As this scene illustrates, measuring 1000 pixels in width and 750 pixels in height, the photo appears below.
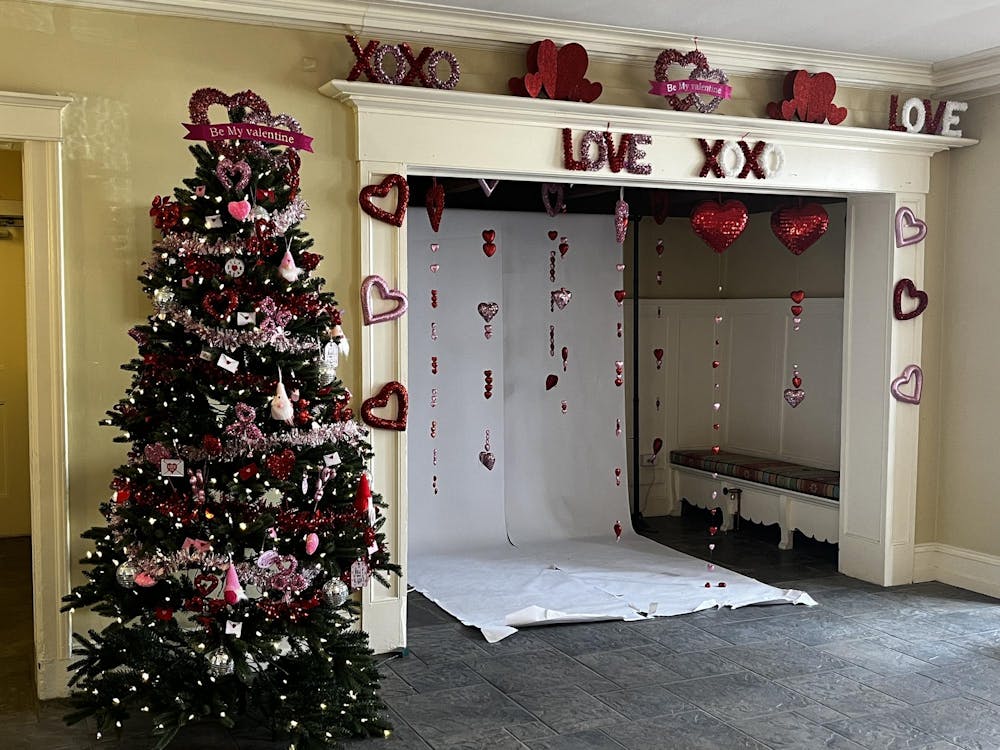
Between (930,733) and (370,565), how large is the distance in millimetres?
2029

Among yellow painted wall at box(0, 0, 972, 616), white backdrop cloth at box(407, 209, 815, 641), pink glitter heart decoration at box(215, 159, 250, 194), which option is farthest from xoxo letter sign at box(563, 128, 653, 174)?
pink glitter heart decoration at box(215, 159, 250, 194)

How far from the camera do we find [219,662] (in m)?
3.33

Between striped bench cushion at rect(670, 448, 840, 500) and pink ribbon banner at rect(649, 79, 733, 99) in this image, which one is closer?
pink ribbon banner at rect(649, 79, 733, 99)

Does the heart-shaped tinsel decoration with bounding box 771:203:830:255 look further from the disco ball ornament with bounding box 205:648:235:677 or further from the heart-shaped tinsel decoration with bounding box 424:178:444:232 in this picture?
the disco ball ornament with bounding box 205:648:235:677

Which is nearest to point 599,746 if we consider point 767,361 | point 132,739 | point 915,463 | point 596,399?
point 132,739

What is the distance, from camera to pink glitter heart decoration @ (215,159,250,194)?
11.3 feet

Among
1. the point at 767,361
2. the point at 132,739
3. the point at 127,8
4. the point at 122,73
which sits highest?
the point at 127,8

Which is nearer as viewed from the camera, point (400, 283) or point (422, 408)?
point (400, 283)

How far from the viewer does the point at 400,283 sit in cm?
445

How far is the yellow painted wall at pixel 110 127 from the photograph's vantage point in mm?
3918

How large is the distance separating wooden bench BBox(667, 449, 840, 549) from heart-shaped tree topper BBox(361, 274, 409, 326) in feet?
8.21

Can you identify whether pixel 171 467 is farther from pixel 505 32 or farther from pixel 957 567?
pixel 957 567

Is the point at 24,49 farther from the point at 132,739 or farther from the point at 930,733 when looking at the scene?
the point at 930,733

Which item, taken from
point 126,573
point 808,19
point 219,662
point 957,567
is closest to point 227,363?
point 126,573
